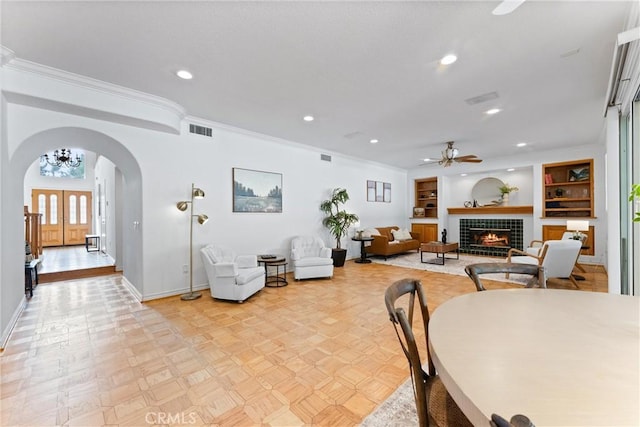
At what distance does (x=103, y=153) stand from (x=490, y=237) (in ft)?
31.6

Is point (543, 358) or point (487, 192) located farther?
point (487, 192)

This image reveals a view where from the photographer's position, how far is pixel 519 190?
25.8ft

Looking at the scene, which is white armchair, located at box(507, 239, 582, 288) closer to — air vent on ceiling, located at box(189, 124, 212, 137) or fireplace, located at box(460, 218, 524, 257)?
fireplace, located at box(460, 218, 524, 257)

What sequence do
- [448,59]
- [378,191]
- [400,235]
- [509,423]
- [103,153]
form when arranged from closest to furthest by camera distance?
[509,423] → [448,59] → [103,153] → [400,235] → [378,191]

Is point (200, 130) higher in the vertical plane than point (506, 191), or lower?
higher

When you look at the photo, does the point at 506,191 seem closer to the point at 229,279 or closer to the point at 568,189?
the point at 568,189

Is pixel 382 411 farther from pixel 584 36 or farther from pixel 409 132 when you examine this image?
pixel 409 132

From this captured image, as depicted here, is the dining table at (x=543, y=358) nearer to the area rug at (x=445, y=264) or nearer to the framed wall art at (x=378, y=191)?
the area rug at (x=445, y=264)

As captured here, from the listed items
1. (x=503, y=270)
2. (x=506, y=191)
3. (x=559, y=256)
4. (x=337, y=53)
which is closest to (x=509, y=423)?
(x=503, y=270)

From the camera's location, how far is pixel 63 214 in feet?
33.0

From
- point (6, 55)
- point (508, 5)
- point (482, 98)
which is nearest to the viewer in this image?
point (508, 5)

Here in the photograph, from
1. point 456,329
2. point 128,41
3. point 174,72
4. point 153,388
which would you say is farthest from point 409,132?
point 153,388

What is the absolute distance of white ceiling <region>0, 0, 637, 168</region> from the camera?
2113 millimetres

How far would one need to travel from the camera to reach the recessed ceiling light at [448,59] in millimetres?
2686
